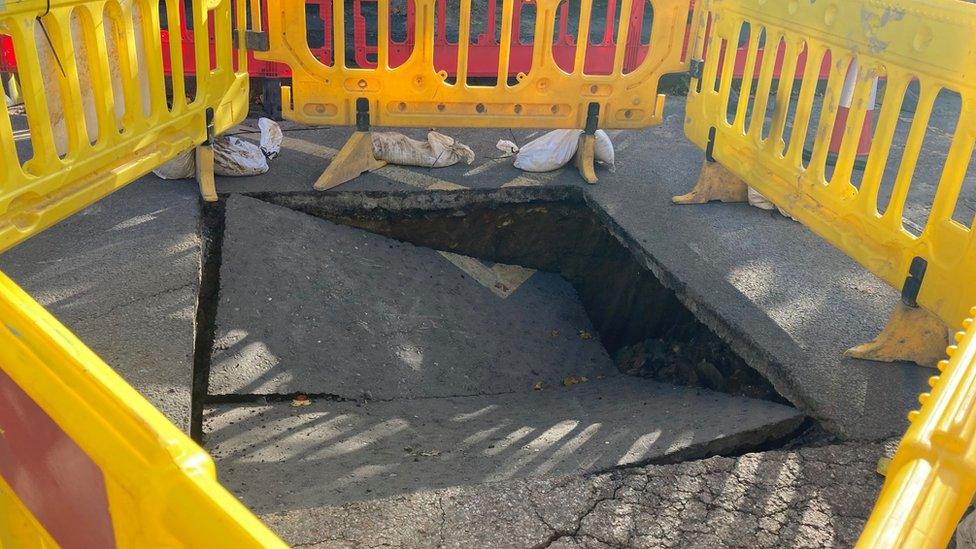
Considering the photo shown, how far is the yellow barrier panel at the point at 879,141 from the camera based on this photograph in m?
3.16

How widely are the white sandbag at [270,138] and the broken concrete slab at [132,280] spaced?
0.69 m

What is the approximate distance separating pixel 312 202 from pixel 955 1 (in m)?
3.35

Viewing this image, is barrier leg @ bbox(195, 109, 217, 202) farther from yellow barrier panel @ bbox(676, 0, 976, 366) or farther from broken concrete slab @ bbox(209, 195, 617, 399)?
yellow barrier panel @ bbox(676, 0, 976, 366)

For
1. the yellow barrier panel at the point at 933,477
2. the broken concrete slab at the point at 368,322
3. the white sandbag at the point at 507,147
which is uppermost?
the yellow barrier panel at the point at 933,477

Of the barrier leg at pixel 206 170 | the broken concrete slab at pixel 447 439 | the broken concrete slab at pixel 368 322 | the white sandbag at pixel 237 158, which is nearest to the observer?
the broken concrete slab at pixel 447 439

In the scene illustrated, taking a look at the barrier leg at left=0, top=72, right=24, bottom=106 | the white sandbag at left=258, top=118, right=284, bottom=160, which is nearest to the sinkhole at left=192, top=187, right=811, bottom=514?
the white sandbag at left=258, top=118, right=284, bottom=160

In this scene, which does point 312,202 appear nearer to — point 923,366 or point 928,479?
point 923,366

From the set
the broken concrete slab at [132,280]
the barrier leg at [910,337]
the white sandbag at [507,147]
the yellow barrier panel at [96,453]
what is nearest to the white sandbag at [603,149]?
the white sandbag at [507,147]

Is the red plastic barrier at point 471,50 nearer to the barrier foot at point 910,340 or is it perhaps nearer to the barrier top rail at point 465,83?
the barrier top rail at point 465,83

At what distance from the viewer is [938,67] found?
3.19 metres

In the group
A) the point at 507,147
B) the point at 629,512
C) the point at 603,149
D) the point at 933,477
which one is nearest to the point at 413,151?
the point at 507,147

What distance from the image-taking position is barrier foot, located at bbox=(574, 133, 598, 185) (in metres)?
5.27

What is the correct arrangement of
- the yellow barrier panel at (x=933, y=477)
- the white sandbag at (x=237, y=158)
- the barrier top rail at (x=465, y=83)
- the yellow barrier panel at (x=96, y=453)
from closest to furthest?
the yellow barrier panel at (x=96, y=453)
the yellow barrier panel at (x=933, y=477)
the barrier top rail at (x=465, y=83)
the white sandbag at (x=237, y=158)

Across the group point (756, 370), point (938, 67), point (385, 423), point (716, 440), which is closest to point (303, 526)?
point (385, 423)
